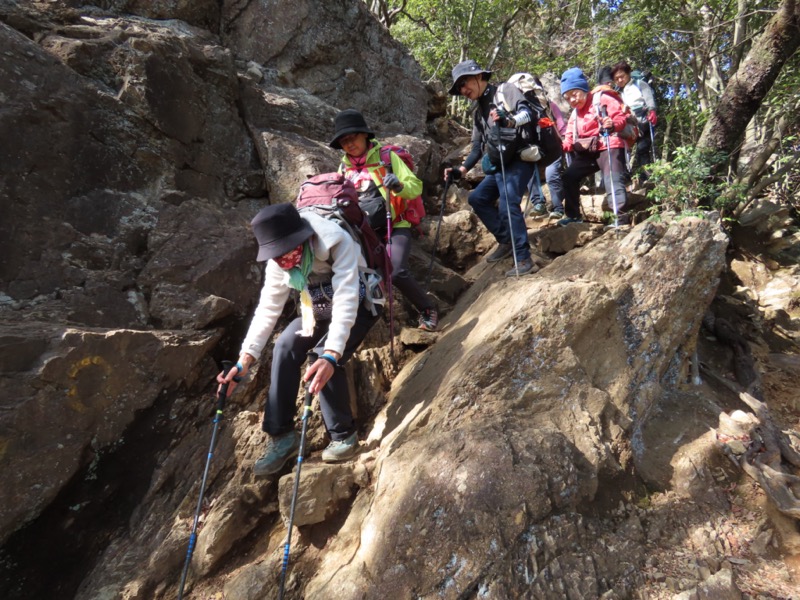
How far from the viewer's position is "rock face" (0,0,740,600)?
130 inches

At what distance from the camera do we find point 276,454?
3990mm

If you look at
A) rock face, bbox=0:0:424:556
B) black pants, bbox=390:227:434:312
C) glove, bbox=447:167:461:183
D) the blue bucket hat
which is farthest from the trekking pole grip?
the blue bucket hat

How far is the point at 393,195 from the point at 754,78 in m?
6.22

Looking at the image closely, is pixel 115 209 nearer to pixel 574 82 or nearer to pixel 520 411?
pixel 520 411

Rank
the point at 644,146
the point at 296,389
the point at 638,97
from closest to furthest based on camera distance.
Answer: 1. the point at 296,389
2. the point at 638,97
3. the point at 644,146

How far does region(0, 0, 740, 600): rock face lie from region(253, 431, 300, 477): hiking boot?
0.21 meters

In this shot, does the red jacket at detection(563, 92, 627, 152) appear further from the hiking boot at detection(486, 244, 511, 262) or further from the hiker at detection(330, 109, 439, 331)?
the hiker at detection(330, 109, 439, 331)

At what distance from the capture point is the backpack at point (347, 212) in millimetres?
4117

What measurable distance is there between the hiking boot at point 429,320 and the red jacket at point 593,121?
139 inches

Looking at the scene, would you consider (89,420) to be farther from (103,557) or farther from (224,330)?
(224,330)

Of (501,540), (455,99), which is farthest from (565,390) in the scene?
(455,99)

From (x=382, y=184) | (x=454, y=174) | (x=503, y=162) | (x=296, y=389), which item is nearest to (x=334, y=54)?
(x=454, y=174)

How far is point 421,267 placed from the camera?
23.1 feet

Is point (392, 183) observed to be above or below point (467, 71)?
below
